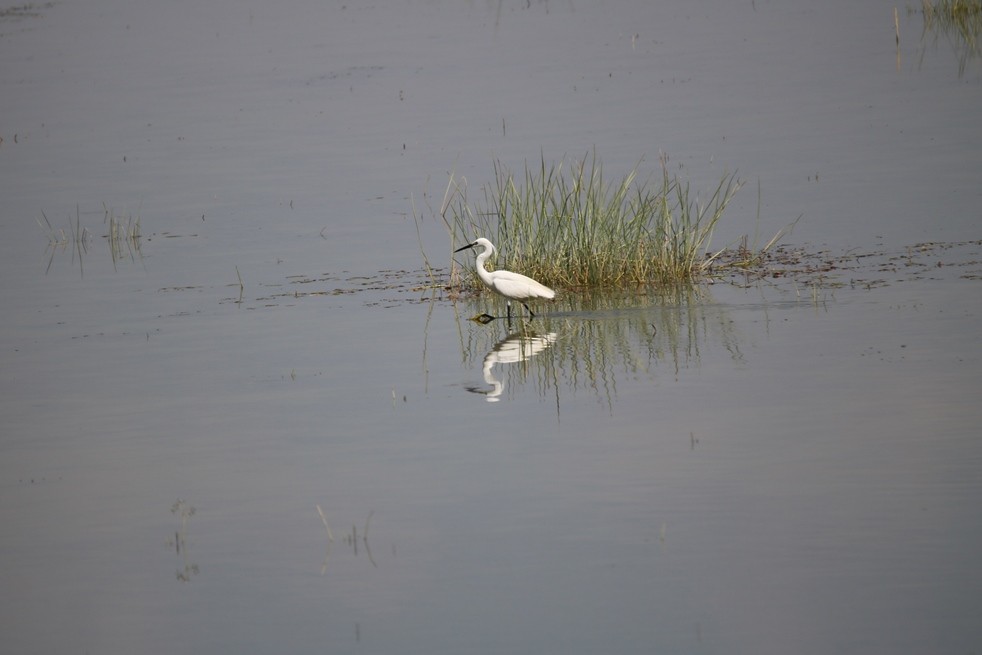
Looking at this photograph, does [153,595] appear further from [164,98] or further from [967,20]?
[967,20]

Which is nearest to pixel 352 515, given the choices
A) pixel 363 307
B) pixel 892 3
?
pixel 363 307

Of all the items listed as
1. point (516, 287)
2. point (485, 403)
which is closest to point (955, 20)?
point (516, 287)

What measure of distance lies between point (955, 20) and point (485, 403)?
74.3 feet

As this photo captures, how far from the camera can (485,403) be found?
1012 cm

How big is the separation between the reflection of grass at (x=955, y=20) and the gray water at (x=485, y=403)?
2288 mm

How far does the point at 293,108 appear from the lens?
1104 inches

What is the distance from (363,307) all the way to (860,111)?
11711 millimetres

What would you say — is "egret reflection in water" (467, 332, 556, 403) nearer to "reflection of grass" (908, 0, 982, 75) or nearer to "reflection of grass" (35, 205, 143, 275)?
"reflection of grass" (35, 205, 143, 275)

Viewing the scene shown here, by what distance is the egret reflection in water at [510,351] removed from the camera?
417 inches

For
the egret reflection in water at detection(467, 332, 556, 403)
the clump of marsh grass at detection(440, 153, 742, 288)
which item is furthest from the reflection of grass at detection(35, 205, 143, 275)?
the egret reflection in water at detection(467, 332, 556, 403)

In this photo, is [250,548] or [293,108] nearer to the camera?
[250,548]

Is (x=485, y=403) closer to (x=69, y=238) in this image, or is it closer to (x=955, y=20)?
(x=69, y=238)

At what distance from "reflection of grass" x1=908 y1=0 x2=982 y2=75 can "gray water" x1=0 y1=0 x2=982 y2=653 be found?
2.29 metres

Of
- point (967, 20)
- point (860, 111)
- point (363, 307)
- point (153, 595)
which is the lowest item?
point (153, 595)
